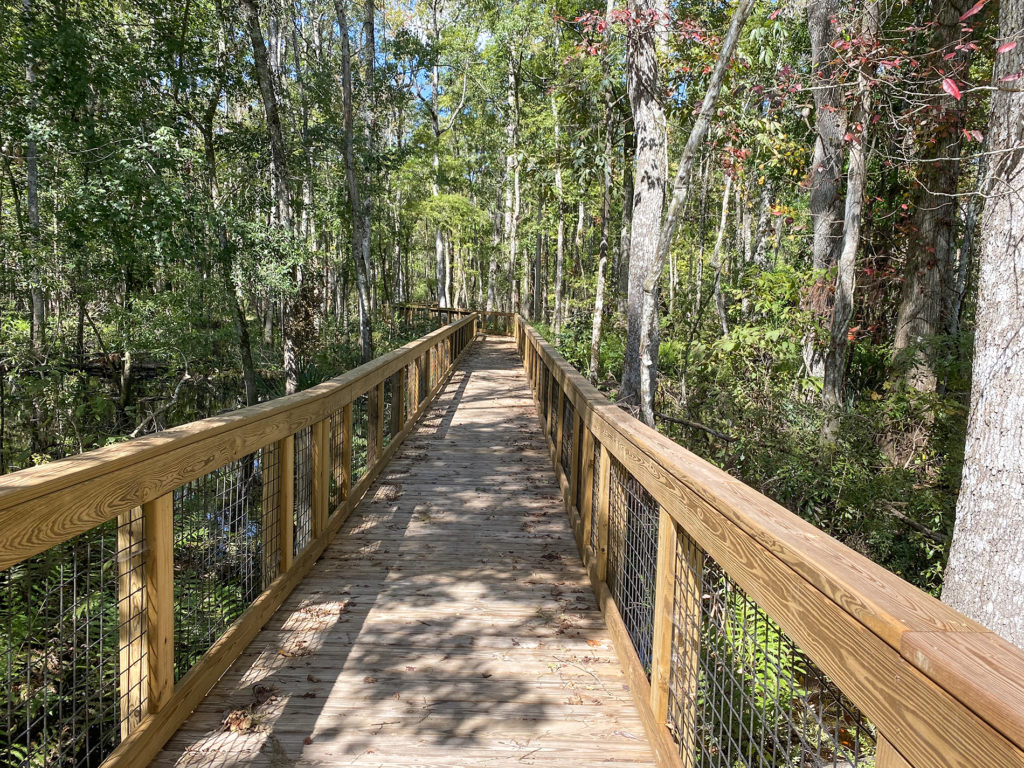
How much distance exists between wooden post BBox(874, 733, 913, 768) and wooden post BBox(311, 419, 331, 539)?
3.59 m

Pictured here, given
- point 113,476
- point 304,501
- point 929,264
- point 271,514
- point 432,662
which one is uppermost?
point 929,264

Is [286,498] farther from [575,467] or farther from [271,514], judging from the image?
[575,467]

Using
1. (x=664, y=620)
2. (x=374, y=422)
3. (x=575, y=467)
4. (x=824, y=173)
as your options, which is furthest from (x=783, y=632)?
(x=824, y=173)

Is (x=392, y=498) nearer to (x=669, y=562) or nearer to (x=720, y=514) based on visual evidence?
→ (x=669, y=562)

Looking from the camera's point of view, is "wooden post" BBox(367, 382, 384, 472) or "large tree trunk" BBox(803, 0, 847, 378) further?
"large tree trunk" BBox(803, 0, 847, 378)

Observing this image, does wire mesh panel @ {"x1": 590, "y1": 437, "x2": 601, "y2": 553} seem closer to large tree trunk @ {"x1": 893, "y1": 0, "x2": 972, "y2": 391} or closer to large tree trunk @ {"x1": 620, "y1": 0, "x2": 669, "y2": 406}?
large tree trunk @ {"x1": 620, "y1": 0, "x2": 669, "y2": 406}

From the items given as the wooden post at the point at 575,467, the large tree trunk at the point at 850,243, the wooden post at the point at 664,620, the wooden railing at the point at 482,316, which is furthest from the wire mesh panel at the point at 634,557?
the wooden railing at the point at 482,316

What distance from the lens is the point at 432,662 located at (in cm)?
309

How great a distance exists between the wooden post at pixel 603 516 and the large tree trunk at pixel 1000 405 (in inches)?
84.5

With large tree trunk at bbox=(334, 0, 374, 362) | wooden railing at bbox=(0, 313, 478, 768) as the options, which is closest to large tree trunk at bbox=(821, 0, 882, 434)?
wooden railing at bbox=(0, 313, 478, 768)

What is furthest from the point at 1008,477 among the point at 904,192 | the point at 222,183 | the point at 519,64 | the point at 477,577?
the point at 222,183

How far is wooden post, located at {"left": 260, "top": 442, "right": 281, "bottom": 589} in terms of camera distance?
345 centimetres

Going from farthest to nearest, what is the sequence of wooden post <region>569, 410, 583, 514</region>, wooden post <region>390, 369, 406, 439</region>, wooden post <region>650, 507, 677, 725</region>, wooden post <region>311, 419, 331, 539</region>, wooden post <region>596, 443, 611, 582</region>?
wooden post <region>390, 369, 406, 439</region> → wooden post <region>569, 410, 583, 514</region> → wooden post <region>311, 419, 331, 539</region> → wooden post <region>596, 443, 611, 582</region> → wooden post <region>650, 507, 677, 725</region>

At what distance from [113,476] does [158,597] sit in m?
0.55
